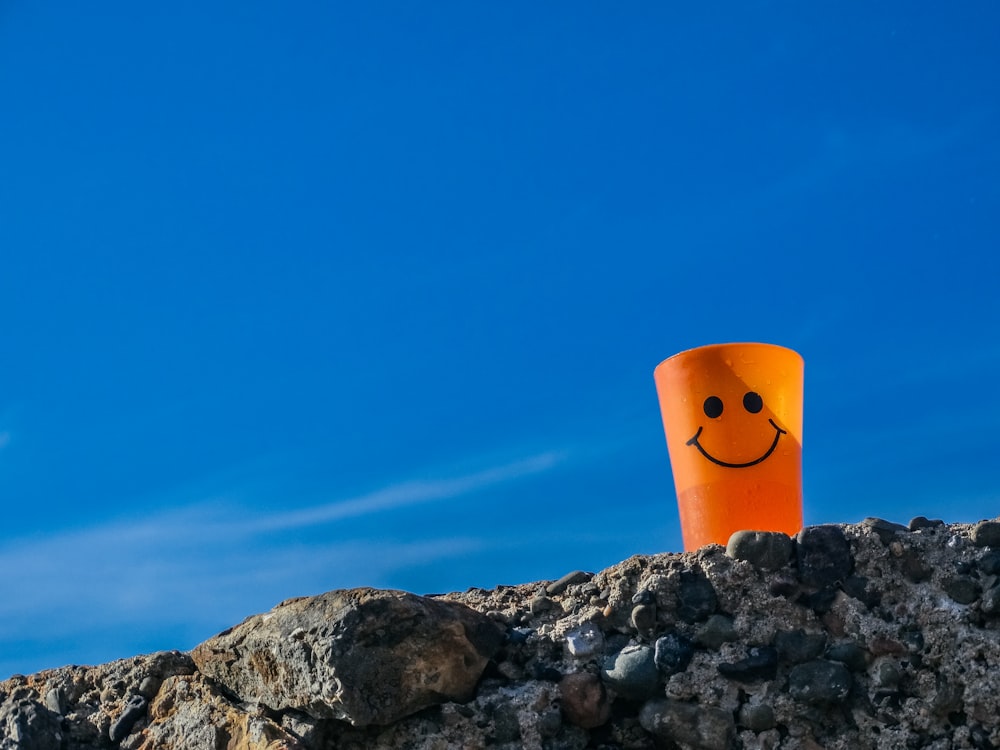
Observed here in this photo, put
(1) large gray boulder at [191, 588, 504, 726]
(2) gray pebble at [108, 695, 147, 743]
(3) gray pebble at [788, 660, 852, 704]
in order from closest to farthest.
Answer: (3) gray pebble at [788, 660, 852, 704]
(1) large gray boulder at [191, 588, 504, 726]
(2) gray pebble at [108, 695, 147, 743]

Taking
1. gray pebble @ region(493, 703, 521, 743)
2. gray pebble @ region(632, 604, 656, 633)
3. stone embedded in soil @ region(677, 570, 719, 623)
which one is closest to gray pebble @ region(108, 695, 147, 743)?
gray pebble @ region(493, 703, 521, 743)

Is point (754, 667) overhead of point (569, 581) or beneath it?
beneath

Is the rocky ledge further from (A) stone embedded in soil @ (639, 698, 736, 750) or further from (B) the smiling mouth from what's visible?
(B) the smiling mouth

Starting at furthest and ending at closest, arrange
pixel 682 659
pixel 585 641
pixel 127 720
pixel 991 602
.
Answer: pixel 127 720, pixel 585 641, pixel 682 659, pixel 991 602

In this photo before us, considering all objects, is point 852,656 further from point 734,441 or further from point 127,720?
point 127,720

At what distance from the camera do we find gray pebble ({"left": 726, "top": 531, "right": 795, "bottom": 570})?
312 cm

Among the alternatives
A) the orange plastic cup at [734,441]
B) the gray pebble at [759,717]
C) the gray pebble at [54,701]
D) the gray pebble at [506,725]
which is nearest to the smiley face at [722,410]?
the orange plastic cup at [734,441]

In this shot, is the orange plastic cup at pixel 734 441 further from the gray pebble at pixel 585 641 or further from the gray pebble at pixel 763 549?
the gray pebble at pixel 585 641

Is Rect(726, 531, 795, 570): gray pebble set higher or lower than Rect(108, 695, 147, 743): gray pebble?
higher

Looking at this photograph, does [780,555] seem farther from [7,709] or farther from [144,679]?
[7,709]

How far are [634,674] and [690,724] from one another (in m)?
A: 0.20

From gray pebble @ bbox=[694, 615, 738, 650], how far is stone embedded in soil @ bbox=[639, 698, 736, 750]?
0.17 m

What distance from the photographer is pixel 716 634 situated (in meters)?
3.05

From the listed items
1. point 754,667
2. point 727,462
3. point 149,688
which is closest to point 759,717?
point 754,667
